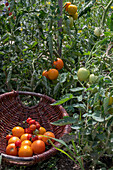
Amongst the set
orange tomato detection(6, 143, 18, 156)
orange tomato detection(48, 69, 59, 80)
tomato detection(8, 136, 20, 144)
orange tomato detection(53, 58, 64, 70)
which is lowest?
orange tomato detection(6, 143, 18, 156)

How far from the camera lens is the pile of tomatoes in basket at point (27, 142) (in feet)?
4.12

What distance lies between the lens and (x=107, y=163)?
1271mm

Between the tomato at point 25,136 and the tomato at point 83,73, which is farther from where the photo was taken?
the tomato at point 25,136

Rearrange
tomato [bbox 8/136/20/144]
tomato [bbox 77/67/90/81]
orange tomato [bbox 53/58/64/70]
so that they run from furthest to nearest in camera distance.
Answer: orange tomato [bbox 53/58/64/70] → tomato [bbox 8/136/20/144] → tomato [bbox 77/67/90/81]

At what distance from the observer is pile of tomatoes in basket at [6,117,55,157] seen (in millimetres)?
1255

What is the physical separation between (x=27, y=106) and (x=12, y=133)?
1.08 feet

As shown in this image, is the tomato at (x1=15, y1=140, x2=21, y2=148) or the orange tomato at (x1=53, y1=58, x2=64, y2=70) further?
the orange tomato at (x1=53, y1=58, x2=64, y2=70)

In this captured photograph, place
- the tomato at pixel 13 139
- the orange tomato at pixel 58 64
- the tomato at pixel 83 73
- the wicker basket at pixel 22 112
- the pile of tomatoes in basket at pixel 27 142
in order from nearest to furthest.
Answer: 1. the tomato at pixel 83 73
2. the pile of tomatoes in basket at pixel 27 142
3. the tomato at pixel 13 139
4. the wicker basket at pixel 22 112
5. the orange tomato at pixel 58 64

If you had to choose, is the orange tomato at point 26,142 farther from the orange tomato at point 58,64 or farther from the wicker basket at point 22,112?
the orange tomato at point 58,64

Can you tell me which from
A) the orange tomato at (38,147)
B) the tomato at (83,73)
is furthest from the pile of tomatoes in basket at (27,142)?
the tomato at (83,73)

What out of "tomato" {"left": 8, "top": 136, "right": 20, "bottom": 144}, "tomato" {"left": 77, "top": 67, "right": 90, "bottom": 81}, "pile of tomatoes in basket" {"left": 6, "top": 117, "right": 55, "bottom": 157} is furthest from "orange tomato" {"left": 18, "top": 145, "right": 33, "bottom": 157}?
"tomato" {"left": 77, "top": 67, "right": 90, "bottom": 81}

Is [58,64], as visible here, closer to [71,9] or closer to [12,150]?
[71,9]

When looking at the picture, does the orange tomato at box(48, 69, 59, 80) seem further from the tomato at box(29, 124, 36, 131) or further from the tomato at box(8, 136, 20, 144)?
the tomato at box(8, 136, 20, 144)

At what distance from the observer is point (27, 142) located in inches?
52.6
